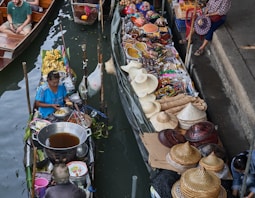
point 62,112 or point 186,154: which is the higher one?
point 186,154

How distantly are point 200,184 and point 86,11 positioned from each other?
6.51 meters

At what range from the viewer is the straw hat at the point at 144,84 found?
7041 millimetres

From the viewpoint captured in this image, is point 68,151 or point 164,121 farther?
point 164,121

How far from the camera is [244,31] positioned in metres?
8.47

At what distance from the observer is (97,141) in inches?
283

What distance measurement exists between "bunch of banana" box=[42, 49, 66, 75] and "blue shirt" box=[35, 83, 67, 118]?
3.82 feet

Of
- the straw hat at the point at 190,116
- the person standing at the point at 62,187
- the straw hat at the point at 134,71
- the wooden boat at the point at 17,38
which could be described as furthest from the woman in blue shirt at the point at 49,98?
the wooden boat at the point at 17,38

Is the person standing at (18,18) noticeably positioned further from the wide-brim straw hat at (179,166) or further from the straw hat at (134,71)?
the wide-brim straw hat at (179,166)

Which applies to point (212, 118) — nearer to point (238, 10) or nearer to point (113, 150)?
point (113, 150)

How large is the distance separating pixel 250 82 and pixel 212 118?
2.83 feet

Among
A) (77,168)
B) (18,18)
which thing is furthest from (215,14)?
(18,18)

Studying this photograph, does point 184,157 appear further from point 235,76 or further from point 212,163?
point 235,76

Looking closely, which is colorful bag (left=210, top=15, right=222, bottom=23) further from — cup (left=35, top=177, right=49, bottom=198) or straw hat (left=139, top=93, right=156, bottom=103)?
cup (left=35, top=177, right=49, bottom=198)

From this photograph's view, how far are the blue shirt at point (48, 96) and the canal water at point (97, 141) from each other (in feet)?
2.76
